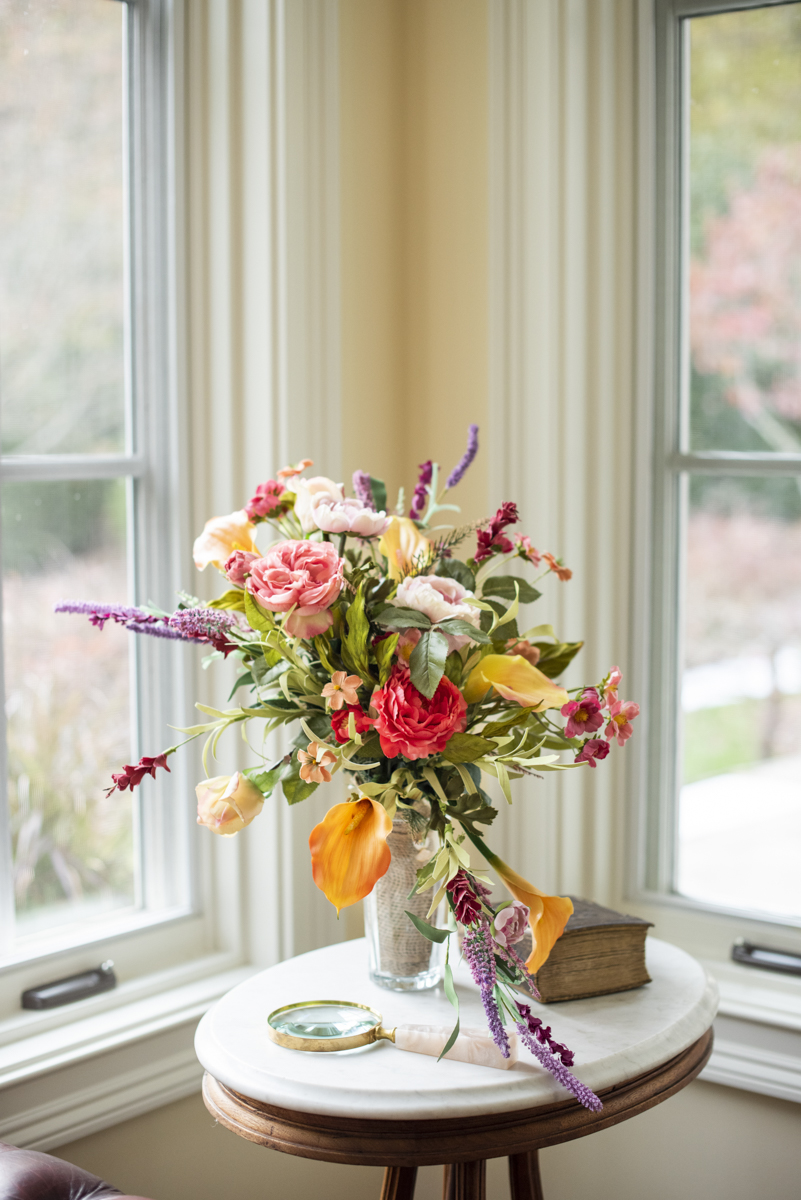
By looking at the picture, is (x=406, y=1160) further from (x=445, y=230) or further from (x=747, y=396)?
(x=445, y=230)

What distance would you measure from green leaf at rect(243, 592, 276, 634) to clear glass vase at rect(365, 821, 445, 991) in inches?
11.2

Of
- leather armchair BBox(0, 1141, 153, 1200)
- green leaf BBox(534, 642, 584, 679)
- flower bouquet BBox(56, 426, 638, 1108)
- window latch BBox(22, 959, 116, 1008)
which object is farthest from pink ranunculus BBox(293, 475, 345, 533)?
window latch BBox(22, 959, 116, 1008)

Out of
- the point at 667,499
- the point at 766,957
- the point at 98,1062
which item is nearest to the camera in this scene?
the point at 98,1062

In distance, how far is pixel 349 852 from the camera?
3.78 feet

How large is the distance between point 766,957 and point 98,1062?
106 cm

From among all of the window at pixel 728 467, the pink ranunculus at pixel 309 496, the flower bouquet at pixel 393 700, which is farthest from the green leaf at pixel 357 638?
the window at pixel 728 467

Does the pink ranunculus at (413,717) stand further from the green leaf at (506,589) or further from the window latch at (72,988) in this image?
the window latch at (72,988)

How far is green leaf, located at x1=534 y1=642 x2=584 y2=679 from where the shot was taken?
55.1 inches

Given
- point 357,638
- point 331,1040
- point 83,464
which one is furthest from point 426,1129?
point 83,464

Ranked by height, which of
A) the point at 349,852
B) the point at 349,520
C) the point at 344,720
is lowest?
the point at 349,852

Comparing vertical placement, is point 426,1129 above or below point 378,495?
below

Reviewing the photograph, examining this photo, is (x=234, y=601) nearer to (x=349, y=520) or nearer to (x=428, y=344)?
(x=349, y=520)

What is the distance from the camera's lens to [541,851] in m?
1.92

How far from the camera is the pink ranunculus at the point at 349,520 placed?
4.03ft
